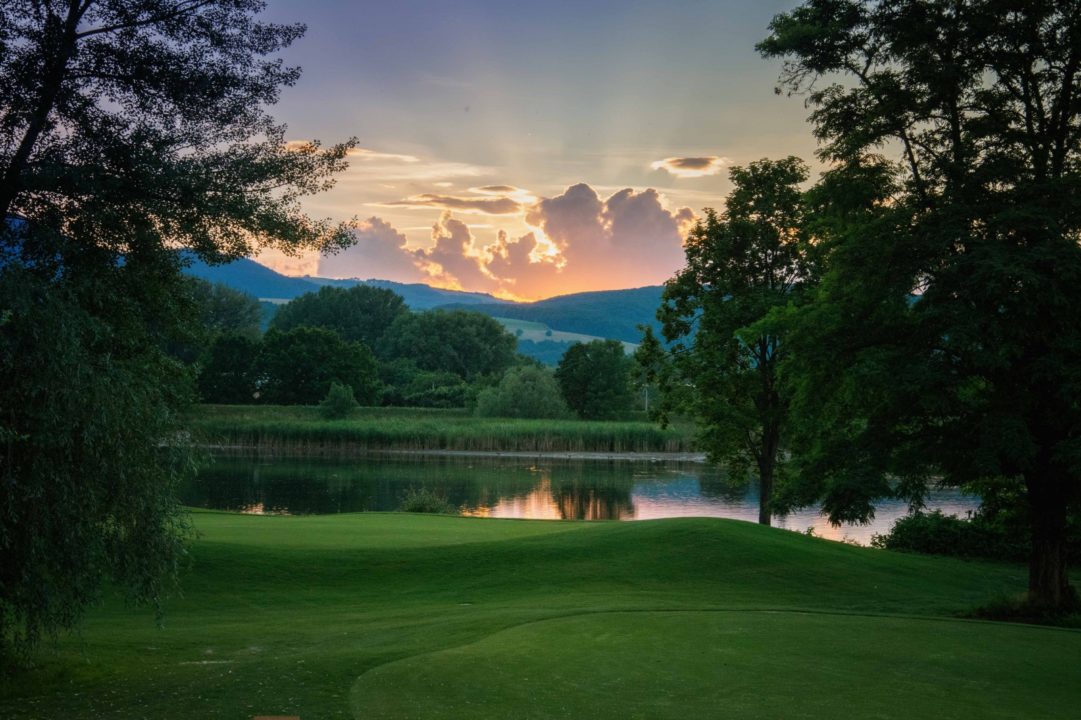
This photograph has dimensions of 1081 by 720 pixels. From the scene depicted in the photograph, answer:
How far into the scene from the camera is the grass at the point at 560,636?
8.55 meters

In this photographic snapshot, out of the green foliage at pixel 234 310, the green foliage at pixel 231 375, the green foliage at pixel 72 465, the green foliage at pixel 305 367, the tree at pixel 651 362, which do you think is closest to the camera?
the green foliage at pixel 72 465

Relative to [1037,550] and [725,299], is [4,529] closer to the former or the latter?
[1037,550]

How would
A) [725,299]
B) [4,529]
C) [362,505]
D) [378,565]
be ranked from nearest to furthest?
[4,529] → [378,565] → [725,299] → [362,505]

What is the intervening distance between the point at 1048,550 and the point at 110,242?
14.5 metres

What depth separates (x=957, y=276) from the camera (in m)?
13.9

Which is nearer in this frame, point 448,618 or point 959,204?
point 448,618

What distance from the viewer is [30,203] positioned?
10.0m

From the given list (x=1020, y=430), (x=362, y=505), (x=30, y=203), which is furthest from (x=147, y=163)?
(x=362, y=505)

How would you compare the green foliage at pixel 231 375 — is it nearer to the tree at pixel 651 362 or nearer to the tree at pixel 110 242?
the tree at pixel 651 362

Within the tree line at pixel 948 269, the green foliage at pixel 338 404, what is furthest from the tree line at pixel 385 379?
the tree line at pixel 948 269

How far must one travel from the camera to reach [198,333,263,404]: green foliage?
86.4m

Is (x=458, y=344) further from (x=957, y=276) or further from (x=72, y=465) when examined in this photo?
(x=72, y=465)

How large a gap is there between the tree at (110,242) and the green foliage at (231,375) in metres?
77.9

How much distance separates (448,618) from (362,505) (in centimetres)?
2724
